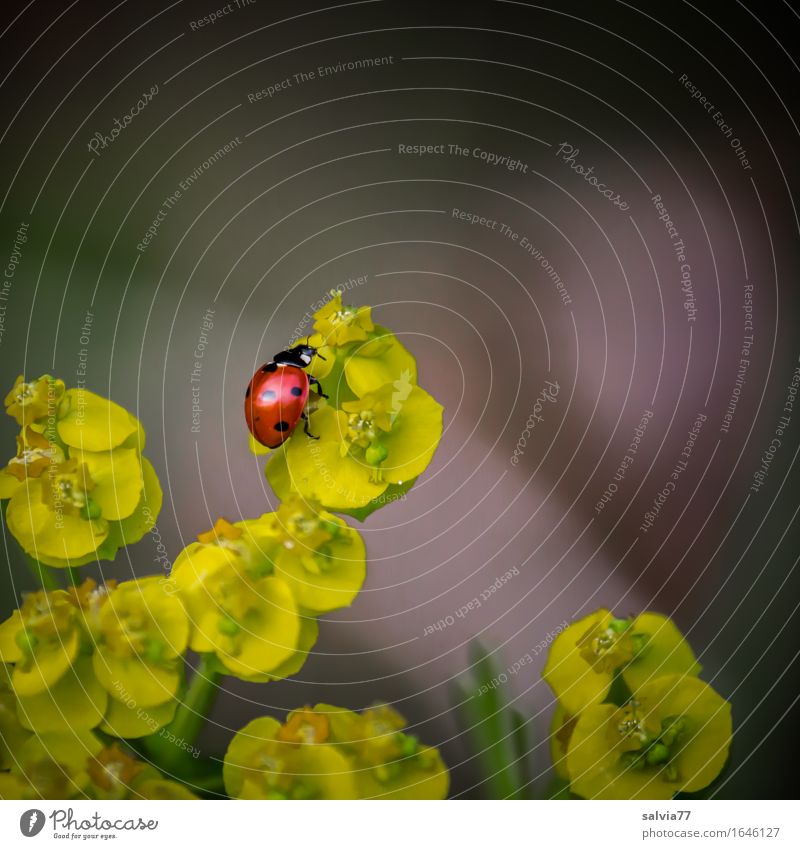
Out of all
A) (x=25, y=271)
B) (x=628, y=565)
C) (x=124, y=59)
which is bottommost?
(x=628, y=565)

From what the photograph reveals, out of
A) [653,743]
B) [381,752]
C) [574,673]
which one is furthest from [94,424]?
[653,743]

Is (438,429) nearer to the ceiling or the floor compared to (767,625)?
nearer to the ceiling

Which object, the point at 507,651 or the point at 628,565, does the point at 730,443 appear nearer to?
the point at 628,565

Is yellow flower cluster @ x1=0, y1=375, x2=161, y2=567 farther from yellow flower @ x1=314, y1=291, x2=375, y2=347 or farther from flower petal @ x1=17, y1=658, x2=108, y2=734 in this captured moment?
yellow flower @ x1=314, y1=291, x2=375, y2=347

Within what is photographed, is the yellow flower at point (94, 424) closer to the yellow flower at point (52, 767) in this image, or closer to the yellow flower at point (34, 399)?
the yellow flower at point (34, 399)

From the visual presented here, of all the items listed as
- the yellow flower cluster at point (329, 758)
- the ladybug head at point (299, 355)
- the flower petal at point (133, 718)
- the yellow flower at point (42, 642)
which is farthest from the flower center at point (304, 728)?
the ladybug head at point (299, 355)

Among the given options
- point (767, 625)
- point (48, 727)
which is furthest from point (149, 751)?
point (767, 625)

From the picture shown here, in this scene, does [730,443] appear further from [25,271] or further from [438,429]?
[25,271]

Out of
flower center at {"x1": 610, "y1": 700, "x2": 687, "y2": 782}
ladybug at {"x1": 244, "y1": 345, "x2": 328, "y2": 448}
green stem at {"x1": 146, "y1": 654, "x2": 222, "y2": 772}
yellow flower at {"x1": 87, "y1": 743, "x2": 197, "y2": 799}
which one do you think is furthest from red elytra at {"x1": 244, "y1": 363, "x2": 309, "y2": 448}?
flower center at {"x1": 610, "y1": 700, "x2": 687, "y2": 782}
